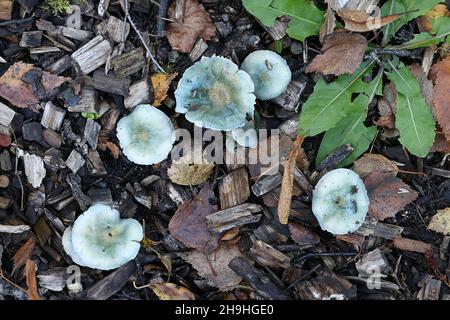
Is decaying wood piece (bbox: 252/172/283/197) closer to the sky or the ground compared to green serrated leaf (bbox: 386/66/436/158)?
closer to the ground

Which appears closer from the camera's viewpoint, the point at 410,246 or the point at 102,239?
the point at 102,239

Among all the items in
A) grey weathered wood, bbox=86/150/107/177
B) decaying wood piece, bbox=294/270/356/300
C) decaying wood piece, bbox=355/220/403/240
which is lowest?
decaying wood piece, bbox=294/270/356/300

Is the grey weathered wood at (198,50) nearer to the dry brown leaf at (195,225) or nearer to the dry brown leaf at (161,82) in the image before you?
the dry brown leaf at (161,82)

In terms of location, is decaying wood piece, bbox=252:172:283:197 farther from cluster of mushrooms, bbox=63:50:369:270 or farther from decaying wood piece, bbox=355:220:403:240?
decaying wood piece, bbox=355:220:403:240

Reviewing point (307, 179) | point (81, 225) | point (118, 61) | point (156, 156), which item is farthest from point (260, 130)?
point (81, 225)

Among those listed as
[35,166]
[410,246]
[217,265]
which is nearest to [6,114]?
[35,166]

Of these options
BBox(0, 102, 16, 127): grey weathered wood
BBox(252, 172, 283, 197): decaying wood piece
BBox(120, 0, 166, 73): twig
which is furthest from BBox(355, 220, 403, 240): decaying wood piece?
BBox(0, 102, 16, 127): grey weathered wood

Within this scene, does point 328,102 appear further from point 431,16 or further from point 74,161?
point 74,161

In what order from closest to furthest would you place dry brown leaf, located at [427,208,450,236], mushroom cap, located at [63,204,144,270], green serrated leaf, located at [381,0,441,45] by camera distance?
mushroom cap, located at [63,204,144,270], green serrated leaf, located at [381,0,441,45], dry brown leaf, located at [427,208,450,236]

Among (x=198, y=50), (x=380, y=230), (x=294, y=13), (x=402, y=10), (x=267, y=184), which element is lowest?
(x=380, y=230)
